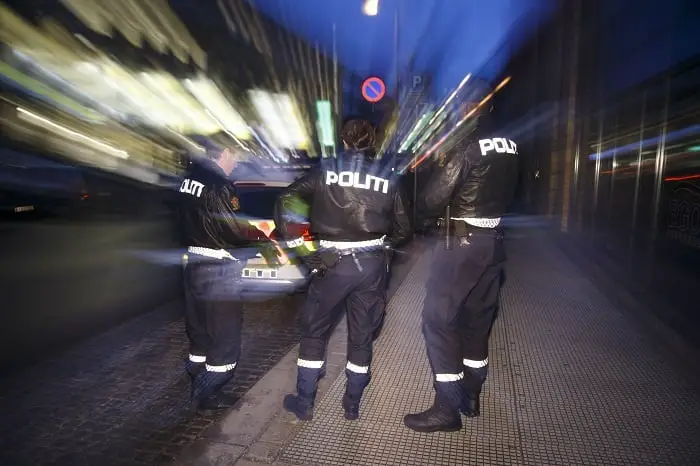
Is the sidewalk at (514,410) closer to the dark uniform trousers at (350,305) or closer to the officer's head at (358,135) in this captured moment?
the dark uniform trousers at (350,305)

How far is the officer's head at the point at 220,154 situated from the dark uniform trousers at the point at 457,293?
157 centimetres

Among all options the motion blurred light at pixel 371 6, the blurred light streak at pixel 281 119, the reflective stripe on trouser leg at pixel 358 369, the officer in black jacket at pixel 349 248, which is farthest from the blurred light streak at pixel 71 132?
the reflective stripe on trouser leg at pixel 358 369

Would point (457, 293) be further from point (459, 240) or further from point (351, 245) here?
point (351, 245)

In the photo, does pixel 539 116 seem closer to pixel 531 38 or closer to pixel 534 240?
pixel 531 38

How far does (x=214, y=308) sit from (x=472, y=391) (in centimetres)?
190

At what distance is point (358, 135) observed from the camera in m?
3.23

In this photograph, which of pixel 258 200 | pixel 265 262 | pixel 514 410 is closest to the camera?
pixel 514 410

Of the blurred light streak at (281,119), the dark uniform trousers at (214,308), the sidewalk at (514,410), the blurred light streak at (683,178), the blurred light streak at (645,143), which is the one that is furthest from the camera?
the blurred light streak at (281,119)

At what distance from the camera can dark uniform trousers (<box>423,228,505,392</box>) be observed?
3.23m

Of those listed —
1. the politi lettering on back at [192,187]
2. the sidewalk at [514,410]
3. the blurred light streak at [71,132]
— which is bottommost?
the sidewalk at [514,410]

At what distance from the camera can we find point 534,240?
476 inches

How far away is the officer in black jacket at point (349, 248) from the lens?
320 cm

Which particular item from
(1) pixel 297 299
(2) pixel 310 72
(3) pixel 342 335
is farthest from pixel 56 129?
(3) pixel 342 335

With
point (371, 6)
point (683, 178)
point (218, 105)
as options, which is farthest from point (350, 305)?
point (218, 105)
